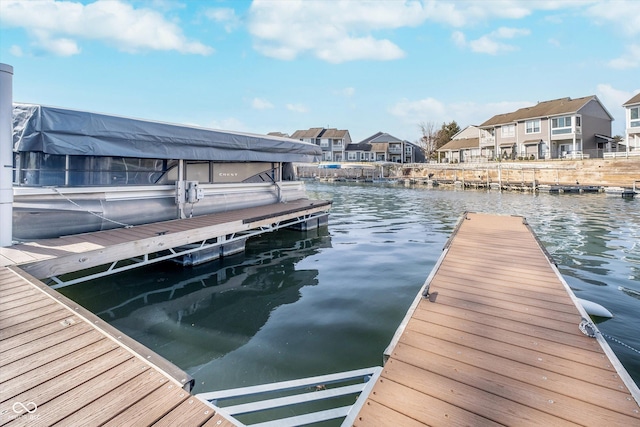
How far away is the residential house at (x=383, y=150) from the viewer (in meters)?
64.1

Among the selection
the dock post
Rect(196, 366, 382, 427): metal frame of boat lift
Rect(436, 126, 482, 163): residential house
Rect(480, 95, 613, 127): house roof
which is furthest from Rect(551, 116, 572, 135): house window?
the dock post

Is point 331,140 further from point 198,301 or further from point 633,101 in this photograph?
point 198,301

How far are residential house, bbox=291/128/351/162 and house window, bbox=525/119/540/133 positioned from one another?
31.3 m

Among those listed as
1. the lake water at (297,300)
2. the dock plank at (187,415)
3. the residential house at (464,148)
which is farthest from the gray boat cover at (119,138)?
the residential house at (464,148)

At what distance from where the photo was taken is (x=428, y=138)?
6800 cm

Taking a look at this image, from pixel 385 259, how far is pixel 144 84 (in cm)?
1827

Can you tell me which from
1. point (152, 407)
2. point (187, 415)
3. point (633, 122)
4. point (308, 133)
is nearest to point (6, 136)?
point (152, 407)

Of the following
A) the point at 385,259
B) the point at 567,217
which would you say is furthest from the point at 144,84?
the point at 567,217

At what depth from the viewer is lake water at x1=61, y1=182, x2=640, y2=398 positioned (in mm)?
3662

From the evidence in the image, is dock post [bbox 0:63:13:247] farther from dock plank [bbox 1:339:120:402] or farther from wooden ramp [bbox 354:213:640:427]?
wooden ramp [bbox 354:213:640:427]

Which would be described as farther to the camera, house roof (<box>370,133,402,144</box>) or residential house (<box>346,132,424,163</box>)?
house roof (<box>370,133,402,144</box>)

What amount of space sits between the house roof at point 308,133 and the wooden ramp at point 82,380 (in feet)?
205

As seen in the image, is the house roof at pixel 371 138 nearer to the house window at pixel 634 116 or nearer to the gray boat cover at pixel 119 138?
the house window at pixel 634 116

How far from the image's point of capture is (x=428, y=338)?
111 inches
